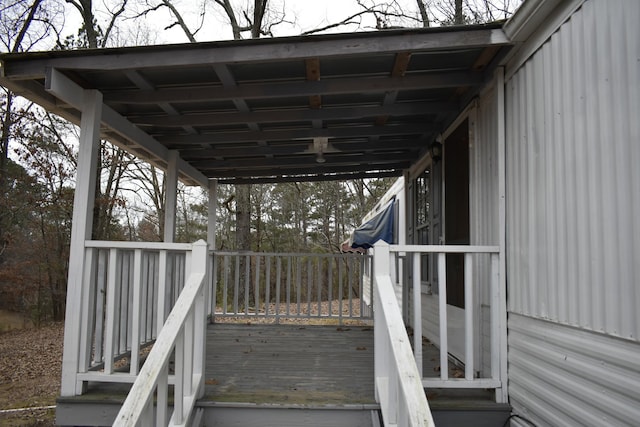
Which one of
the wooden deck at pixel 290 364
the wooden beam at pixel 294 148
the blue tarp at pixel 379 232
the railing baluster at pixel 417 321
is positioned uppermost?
the wooden beam at pixel 294 148

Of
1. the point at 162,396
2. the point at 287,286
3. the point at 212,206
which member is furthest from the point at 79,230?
the point at 212,206

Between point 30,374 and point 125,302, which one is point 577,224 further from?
point 30,374

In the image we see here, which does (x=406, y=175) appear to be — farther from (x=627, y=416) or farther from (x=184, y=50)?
(x=627, y=416)

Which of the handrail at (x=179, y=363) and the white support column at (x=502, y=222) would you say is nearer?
the handrail at (x=179, y=363)

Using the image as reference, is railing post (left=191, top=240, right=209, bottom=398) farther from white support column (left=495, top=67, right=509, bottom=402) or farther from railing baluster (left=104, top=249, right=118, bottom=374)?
white support column (left=495, top=67, right=509, bottom=402)

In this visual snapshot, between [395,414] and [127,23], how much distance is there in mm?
14526

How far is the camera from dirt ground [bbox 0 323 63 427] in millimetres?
5855

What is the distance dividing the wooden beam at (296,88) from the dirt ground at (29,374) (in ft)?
13.2

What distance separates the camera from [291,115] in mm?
4227

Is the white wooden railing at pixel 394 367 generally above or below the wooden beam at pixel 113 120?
below

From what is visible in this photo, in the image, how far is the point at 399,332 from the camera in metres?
2.36

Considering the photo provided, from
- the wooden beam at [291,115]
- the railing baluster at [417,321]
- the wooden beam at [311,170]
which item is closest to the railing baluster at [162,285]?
the wooden beam at [291,115]

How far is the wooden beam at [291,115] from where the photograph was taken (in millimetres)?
4125

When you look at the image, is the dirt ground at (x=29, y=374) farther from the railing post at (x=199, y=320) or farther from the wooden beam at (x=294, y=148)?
the wooden beam at (x=294, y=148)
